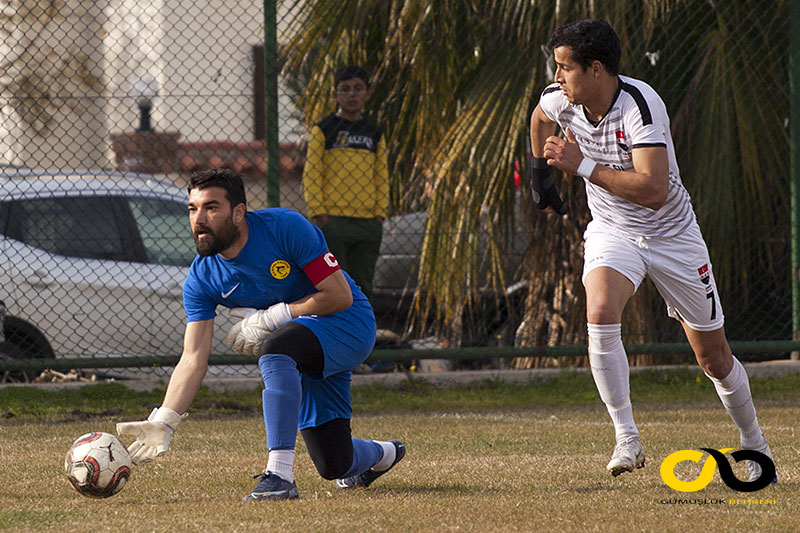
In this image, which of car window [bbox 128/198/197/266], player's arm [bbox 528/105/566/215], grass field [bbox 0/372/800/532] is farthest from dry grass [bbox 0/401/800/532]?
car window [bbox 128/198/197/266]

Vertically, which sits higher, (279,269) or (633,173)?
(633,173)

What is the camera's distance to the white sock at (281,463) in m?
4.41

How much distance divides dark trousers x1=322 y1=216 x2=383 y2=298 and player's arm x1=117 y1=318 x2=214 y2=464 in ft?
11.2

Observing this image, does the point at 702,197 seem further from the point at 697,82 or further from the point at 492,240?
the point at 492,240

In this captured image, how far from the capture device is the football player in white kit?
4688 millimetres

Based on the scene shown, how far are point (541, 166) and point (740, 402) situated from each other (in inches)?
52.6

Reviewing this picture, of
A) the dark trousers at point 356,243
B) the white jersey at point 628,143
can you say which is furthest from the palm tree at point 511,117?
the white jersey at point 628,143

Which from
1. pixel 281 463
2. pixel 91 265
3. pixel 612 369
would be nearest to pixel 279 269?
pixel 281 463

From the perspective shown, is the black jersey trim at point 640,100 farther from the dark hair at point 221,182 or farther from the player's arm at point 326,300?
the dark hair at point 221,182

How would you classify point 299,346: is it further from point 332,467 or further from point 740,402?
point 740,402

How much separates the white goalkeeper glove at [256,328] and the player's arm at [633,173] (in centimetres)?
124

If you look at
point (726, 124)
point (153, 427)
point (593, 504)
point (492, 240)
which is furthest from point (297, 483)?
Answer: point (726, 124)

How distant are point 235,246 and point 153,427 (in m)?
0.77

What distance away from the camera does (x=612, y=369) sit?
4750 millimetres
